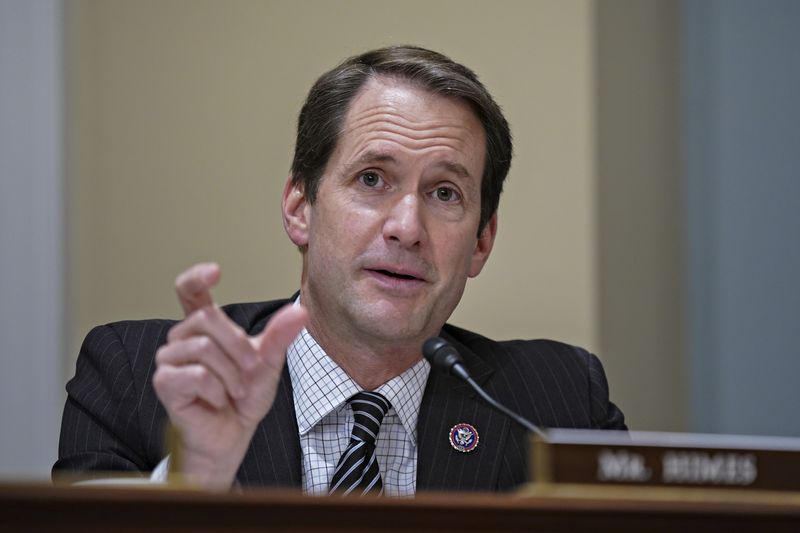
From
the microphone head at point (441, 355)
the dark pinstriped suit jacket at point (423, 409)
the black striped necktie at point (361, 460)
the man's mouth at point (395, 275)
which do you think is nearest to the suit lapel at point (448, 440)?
the dark pinstriped suit jacket at point (423, 409)

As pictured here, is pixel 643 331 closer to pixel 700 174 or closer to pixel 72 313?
pixel 700 174

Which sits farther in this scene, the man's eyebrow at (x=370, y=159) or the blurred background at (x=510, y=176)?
the blurred background at (x=510, y=176)

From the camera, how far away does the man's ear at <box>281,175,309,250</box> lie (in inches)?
82.4

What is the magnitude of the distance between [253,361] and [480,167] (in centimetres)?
89

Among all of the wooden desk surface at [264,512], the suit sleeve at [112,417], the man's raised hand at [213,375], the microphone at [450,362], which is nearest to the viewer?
the wooden desk surface at [264,512]

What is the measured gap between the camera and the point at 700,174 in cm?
284

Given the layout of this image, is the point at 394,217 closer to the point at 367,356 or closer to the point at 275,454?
the point at 367,356

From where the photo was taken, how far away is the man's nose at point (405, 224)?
1.85m

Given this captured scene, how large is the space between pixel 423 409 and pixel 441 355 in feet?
1.32

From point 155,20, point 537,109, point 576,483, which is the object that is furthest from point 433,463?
point 155,20

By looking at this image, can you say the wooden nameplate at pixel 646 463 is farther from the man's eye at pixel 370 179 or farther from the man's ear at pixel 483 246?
the man's ear at pixel 483 246

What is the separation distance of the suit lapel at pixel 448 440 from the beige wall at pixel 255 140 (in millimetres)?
890

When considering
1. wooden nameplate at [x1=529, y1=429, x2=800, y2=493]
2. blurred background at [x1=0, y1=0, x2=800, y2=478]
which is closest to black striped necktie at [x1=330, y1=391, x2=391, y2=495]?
wooden nameplate at [x1=529, y1=429, x2=800, y2=493]

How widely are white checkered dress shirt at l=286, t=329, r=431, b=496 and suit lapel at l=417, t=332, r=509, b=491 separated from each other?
0.02 meters
